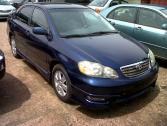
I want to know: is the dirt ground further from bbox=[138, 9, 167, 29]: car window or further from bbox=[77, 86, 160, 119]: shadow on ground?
bbox=[138, 9, 167, 29]: car window

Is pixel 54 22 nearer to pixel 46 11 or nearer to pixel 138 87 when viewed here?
pixel 46 11

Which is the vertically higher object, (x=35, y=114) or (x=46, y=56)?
(x=46, y=56)

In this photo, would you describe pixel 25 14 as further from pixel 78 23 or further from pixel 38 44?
pixel 78 23

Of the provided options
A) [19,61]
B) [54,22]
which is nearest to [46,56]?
[54,22]

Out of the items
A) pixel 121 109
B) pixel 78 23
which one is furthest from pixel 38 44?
pixel 121 109

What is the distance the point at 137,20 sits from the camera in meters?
7.36

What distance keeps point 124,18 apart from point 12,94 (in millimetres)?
3929

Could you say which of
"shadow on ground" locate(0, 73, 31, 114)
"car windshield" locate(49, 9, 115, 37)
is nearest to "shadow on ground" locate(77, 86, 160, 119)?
"shadow on ground" locate(0, 73, 31, 114)

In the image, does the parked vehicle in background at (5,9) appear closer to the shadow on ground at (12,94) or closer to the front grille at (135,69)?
the shadow on ground at (12,94)

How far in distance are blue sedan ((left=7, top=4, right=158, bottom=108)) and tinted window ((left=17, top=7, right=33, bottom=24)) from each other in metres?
0.05

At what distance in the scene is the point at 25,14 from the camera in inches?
265

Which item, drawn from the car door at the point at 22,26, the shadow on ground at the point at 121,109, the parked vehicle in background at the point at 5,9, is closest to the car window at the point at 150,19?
the shadow on ground at the point at 121,109

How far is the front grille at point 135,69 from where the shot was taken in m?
4.41

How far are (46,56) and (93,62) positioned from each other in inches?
48.4
